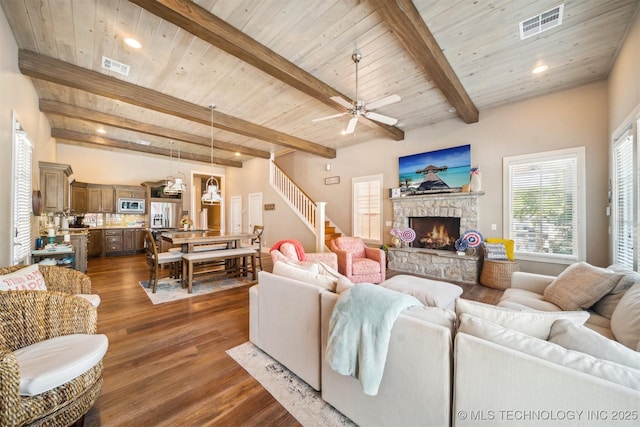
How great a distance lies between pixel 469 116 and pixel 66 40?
589 cm

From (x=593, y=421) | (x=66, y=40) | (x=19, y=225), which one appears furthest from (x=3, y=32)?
(x=593, y=421)

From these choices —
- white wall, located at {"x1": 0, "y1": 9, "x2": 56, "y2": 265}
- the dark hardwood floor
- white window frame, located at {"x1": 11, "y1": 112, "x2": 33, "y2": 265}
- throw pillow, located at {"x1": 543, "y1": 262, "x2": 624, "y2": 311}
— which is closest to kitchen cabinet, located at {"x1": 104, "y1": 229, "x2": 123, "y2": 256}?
white window frame, located at {"x1": 11, "y1": 112, "x2": 33, "y2": 265}

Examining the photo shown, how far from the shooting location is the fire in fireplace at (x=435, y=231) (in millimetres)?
5238

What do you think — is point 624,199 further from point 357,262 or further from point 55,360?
point 55,360

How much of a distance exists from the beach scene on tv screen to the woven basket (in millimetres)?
1598

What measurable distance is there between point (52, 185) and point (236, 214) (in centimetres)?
539

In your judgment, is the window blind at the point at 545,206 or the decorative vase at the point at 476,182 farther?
the decorative vase at the point at 476,182

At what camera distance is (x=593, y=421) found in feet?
2.70

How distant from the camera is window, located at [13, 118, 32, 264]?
9.40ft

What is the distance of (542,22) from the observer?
251 centimetres

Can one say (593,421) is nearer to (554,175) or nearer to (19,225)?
(554,175)

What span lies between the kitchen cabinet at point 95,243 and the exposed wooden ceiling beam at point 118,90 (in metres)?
5.33

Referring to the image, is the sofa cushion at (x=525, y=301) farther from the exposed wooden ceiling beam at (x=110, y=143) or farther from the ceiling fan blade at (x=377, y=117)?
the exposed wooden ceiling beam at (x=110, y=143)

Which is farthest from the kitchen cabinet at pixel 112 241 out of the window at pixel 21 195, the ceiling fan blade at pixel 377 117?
the ceiling fan blade at pixel 377 117
